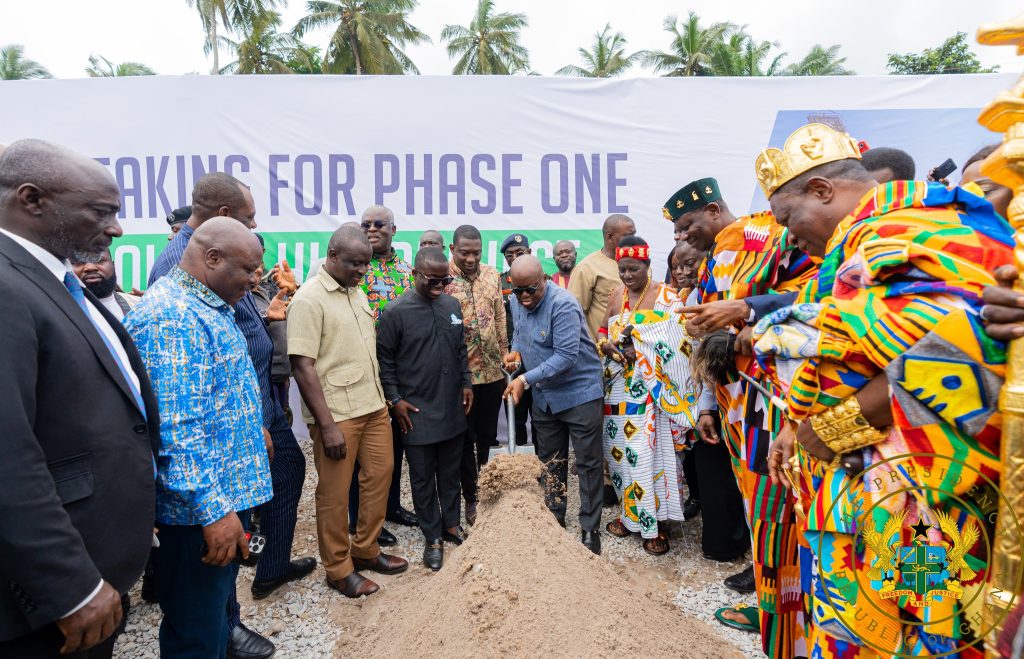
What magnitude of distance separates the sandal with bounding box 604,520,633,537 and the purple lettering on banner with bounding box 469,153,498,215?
10.6 feet

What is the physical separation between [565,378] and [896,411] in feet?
8.22

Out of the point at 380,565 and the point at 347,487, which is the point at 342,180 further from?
the point at 380,565

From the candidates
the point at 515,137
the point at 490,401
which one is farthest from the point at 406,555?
the point at 515,137

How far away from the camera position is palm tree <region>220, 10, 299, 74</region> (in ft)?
59.7

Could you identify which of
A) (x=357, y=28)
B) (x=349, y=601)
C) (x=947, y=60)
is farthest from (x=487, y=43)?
(x=349, y=601)

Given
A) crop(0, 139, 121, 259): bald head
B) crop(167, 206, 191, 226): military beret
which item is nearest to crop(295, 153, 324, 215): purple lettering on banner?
crop(167, 206, 191, 226): military beret

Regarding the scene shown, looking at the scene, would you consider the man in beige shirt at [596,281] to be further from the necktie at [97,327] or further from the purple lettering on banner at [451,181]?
the necktie at [97,327]

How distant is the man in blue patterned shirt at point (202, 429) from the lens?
1871mm

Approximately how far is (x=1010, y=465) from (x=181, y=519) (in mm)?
2251

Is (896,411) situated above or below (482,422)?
above

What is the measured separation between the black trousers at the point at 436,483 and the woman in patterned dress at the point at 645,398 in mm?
1117

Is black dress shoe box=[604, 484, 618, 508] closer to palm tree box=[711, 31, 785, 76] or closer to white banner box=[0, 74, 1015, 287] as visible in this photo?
white banner box=[0, 74, 1015, 287]

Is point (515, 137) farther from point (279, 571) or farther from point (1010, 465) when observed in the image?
point (1010, 465)

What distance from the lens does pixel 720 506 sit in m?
3.69
